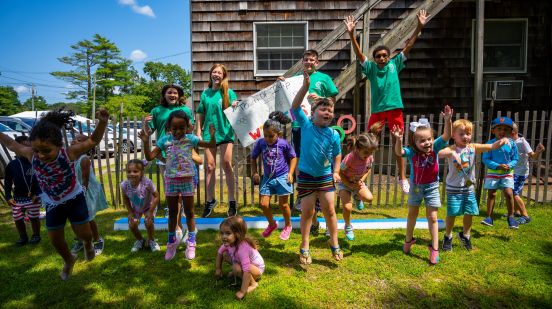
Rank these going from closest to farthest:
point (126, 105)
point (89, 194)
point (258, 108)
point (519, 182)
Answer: point (89, 194) < point (519, 182) < point (258, 108) < point (126, 105)

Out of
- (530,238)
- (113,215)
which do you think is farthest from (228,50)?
Result: (530,238)

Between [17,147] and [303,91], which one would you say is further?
[303,91]

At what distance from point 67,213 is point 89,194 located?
3.94 feet

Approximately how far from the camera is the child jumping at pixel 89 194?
12.9ft

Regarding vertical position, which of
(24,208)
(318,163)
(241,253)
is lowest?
(241,253)

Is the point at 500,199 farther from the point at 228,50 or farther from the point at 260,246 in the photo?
the point at 228,50

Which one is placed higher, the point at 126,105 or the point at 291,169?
the point at 126,105

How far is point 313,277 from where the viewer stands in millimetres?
3506

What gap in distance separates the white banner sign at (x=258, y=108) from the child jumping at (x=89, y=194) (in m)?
1.99

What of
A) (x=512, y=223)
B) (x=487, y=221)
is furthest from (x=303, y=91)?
(x=512, y=223)

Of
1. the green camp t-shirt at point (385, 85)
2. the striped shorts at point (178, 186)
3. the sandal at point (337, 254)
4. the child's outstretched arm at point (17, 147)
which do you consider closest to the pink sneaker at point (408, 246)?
the sandal at point (337, 254)

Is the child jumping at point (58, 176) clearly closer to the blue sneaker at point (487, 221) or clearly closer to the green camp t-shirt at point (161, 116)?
the green camp t-shirt at point (161, 116)

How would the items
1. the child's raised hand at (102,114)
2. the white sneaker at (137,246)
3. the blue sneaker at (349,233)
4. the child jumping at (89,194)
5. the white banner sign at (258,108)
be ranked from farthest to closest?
the white banner sign at (258,108) → the blue sneaker at (349,233) → the white sneaker at (137,246) → the child jumping at (89,194) → the child's raised hand at (102,114)

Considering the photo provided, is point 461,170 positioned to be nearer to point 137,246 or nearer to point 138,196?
point 138,196
